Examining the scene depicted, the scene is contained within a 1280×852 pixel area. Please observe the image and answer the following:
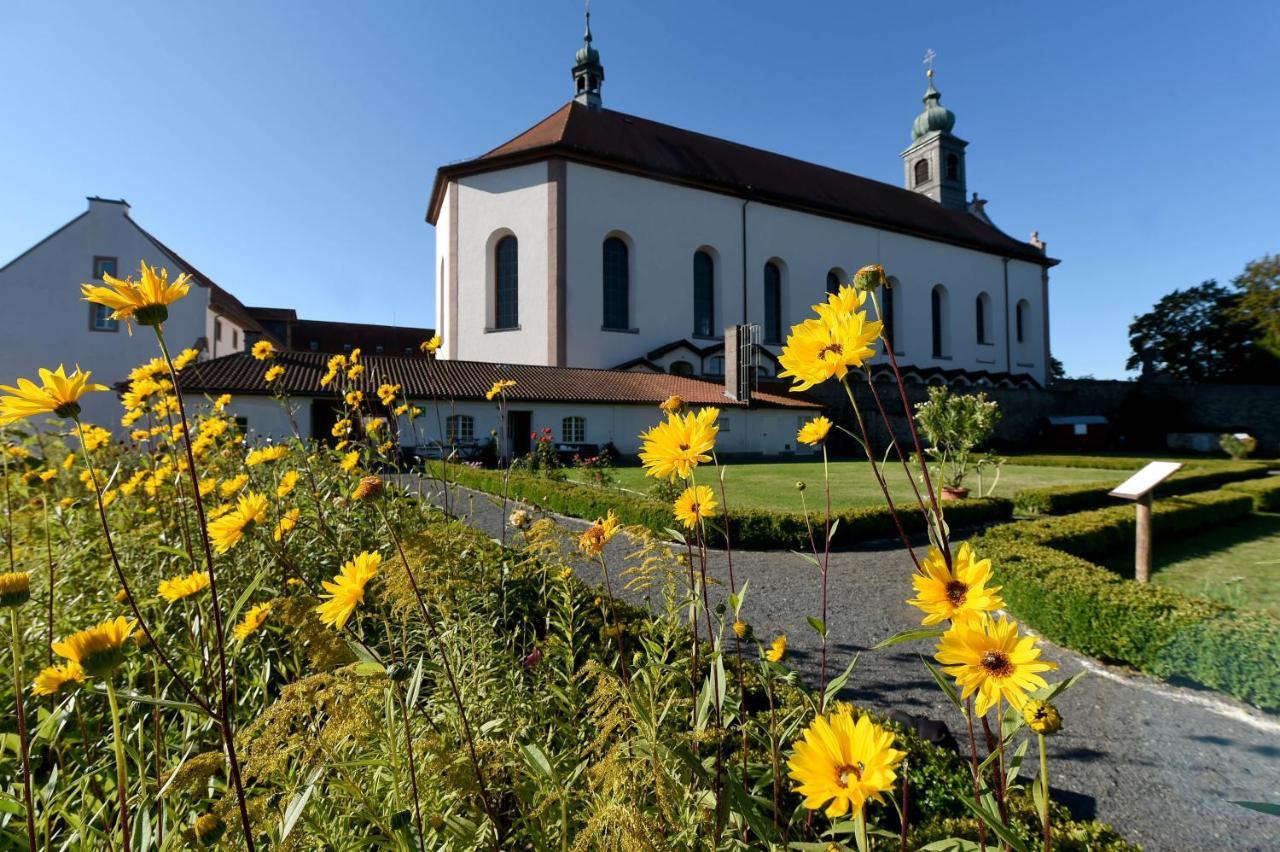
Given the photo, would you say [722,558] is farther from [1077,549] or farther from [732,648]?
[1077,549]

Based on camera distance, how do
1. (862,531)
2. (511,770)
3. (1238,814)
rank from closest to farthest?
(511,770), (1238,814), (862,531)

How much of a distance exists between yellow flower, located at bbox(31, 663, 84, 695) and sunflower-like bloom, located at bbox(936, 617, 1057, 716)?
152 centimetres

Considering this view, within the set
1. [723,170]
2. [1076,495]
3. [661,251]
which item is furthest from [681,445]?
[723,170]

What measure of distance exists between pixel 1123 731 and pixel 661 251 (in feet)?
78.2

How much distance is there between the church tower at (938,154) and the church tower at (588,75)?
23.4 metres

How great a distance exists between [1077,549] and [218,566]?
704cm

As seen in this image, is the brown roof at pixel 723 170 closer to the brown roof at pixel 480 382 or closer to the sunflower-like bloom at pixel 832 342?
the brown roof at pixel 480 382

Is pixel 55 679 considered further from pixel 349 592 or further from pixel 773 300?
pixel 773 300

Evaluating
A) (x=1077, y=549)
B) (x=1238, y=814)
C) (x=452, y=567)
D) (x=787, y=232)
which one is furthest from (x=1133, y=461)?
(x=452, y=567)

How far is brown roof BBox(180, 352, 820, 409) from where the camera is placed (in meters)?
14.5

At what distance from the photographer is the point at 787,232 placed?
91.4 ft

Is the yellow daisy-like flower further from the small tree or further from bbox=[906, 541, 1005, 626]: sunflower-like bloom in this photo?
the small tree

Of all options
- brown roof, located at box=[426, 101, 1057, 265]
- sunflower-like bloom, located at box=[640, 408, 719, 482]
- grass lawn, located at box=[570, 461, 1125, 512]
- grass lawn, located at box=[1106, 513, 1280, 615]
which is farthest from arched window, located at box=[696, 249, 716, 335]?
sunflower-like bloom, located at box=[640, 408, 719, 482]

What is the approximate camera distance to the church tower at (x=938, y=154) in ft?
124
